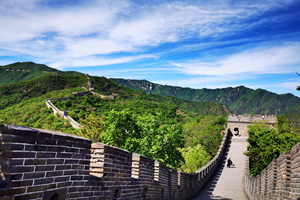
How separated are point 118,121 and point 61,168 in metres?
10.2

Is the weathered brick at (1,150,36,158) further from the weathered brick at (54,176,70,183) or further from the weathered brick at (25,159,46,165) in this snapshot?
the weathered brick at (54,176,70,183)

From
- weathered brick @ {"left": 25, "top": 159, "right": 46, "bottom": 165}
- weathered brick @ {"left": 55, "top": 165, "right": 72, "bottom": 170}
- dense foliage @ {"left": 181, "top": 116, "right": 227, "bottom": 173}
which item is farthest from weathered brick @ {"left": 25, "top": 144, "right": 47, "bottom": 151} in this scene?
dense foliage @ {"left": 181, "top": 116, "right": 227, "bottom": 173}

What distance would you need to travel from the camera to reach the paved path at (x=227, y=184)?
53.1ft

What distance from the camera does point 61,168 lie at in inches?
144

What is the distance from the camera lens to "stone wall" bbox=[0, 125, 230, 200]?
114 inches

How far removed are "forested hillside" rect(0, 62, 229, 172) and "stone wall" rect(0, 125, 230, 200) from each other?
761cm

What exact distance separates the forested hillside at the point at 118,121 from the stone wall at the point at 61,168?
761 centimetres

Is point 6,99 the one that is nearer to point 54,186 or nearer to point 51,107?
point 51,107

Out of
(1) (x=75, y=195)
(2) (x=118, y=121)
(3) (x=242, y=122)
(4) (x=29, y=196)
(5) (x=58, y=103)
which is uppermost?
(5) (x=58, y=103)

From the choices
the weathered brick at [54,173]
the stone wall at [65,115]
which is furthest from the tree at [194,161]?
the stone wall at [65,115]

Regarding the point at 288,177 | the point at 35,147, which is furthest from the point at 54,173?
the point at 288,177

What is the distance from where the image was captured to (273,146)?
13703 mm

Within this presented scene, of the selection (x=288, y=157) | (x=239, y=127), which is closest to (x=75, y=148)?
(x=288, y=157)

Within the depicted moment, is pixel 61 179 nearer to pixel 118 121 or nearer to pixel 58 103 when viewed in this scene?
pixel 118 121
